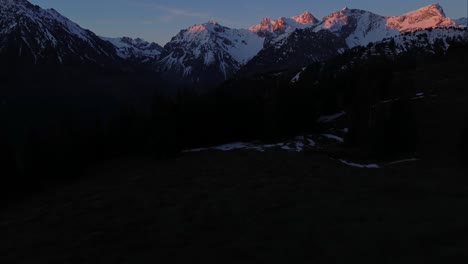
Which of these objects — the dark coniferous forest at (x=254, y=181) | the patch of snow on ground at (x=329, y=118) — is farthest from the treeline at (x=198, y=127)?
the patch of snow on ground at (x=329, y=118)

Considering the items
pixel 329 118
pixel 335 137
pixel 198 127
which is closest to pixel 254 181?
pixel 335 137

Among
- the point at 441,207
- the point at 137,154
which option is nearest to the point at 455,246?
the point at 441,207

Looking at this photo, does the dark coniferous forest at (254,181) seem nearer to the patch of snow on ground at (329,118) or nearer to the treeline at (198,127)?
the treeline at (198,127)

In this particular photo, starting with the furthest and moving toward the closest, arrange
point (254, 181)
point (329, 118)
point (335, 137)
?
point (329, 118), point (335, 137), point (254, 181)

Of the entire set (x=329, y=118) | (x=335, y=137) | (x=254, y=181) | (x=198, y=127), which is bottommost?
(x=254, y=181)

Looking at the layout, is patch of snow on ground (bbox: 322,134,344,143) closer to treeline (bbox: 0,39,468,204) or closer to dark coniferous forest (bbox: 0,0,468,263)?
dark coniferous forest (bbox: 0,0,468,263)

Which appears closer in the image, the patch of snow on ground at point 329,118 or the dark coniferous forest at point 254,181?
the dark coniferous forest at point 254,181

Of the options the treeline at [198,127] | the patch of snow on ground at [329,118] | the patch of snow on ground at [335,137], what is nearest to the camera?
the treeline at [198,127]

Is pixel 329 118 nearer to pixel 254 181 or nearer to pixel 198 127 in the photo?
pixel 198 127

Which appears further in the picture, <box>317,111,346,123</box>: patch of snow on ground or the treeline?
<box>317,111,346,123</box>: patch of snow on ground

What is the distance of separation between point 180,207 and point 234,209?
Result: 526cm

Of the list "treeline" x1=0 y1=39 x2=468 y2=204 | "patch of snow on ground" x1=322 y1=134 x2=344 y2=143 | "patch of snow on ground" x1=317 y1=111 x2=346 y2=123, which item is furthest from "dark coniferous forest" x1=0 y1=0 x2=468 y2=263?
"patch of snow on ground" x1=317 y1=111 x2=346 y2=123

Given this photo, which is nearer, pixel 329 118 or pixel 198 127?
pixel 198 127

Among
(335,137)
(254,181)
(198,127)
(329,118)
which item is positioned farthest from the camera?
(329,118)
